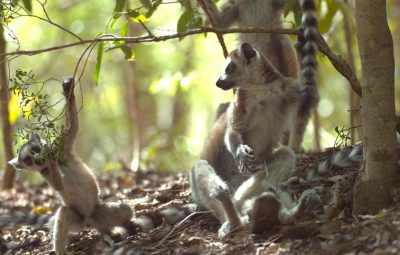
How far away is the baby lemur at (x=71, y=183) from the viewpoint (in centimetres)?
595

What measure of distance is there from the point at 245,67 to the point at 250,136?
67cm

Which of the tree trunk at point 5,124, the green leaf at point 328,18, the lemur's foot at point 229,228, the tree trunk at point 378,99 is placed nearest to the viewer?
the tree trunk at point 378,99

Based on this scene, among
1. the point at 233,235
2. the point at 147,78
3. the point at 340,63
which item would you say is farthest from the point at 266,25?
the point at 147,78

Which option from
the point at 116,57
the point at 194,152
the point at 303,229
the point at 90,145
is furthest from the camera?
the point at 90,145

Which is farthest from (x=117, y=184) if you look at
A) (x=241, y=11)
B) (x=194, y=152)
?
(x=241, y=11)

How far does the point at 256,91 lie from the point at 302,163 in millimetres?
1299

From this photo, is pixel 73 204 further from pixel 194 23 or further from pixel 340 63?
pixel 340 63

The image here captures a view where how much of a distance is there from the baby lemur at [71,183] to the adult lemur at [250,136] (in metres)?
0.97

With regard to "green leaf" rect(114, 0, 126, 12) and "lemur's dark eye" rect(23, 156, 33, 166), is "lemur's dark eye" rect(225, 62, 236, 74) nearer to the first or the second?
"green leaf" rect(114, 0, 126, 12)

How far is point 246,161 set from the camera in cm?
558

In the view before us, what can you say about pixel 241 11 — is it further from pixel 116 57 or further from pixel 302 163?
pixel 116 57

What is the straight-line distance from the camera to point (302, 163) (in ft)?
22.6

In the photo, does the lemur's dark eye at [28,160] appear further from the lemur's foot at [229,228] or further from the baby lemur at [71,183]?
the lemur's foot at [229,228]

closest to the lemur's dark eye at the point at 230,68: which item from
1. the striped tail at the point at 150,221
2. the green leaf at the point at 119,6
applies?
the green leaf at the point at 119,6
